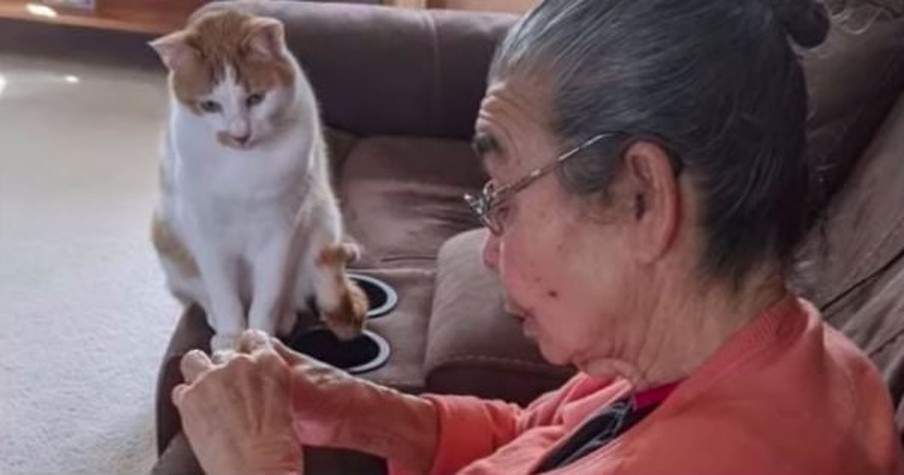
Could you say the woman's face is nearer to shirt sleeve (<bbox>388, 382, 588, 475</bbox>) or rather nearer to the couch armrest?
shirt sleeve (<bbox>388, 382, 588, 475</bbox>)

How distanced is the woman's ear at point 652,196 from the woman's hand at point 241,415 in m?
0.36

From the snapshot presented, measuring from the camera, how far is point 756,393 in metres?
0.91

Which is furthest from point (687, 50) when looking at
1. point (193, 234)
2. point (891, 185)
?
point (193, 234)

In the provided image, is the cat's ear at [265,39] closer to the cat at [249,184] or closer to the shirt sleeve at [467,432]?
the cat at [249,184]

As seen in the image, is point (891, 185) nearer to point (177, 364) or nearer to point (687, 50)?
point (687, 50)

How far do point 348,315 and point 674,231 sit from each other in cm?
84

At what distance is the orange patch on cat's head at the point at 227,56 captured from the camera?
1747mm

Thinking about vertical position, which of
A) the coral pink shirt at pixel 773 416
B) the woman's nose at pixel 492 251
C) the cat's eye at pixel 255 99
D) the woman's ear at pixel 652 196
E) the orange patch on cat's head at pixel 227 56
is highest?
the woman's ear at pixel 652 196

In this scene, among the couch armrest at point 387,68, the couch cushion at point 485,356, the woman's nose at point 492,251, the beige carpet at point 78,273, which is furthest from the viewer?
the couch armrest at point 387,68

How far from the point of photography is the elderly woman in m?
0.90

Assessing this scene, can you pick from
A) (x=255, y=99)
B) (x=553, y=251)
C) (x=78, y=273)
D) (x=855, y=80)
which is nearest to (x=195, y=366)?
(x=553, y=251)

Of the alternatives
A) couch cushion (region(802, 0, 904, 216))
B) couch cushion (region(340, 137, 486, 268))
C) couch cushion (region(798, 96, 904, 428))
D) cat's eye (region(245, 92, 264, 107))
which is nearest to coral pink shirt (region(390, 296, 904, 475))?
couch cushion (region(798, 96, 904, 428))

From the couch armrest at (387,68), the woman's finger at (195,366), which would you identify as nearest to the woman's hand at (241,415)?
the woman's finger at (195,366)

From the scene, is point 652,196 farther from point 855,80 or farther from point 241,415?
point 855,80
